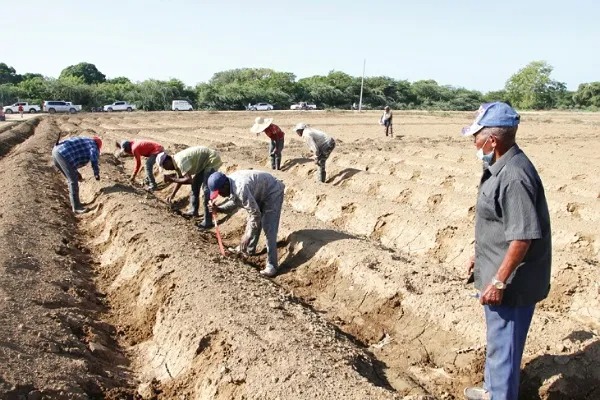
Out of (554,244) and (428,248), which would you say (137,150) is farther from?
(554,244)

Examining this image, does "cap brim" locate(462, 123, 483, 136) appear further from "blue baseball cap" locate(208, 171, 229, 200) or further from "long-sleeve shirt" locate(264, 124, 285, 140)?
"long-sleeve shirt" locate(264, 124, 285, 140)

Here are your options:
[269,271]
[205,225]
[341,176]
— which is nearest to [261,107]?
[341,176]

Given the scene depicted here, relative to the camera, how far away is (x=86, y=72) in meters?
84.4

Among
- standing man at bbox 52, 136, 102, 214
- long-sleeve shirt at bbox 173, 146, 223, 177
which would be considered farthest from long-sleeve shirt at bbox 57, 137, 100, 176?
long-sleeve shirt at bbox 173, 146, 223, 177

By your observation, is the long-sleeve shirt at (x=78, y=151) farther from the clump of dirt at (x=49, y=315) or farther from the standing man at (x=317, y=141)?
the standing man at (x=317, y=141)

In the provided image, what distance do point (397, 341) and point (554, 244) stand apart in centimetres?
386

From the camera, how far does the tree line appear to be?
56.0m

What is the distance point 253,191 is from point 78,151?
4536mm

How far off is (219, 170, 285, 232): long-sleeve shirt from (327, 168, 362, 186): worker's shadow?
246 inches

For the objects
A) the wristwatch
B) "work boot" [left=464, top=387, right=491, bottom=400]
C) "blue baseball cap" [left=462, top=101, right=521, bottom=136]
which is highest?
"blue baseball cap" [left=462, top=101, right=521, bottom=136]

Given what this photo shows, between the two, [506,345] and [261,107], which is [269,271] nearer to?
[506,345]

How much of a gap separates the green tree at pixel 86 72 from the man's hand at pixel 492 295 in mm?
86483

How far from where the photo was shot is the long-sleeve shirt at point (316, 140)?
12234 mm

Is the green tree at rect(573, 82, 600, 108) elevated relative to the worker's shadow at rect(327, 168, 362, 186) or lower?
elevated
